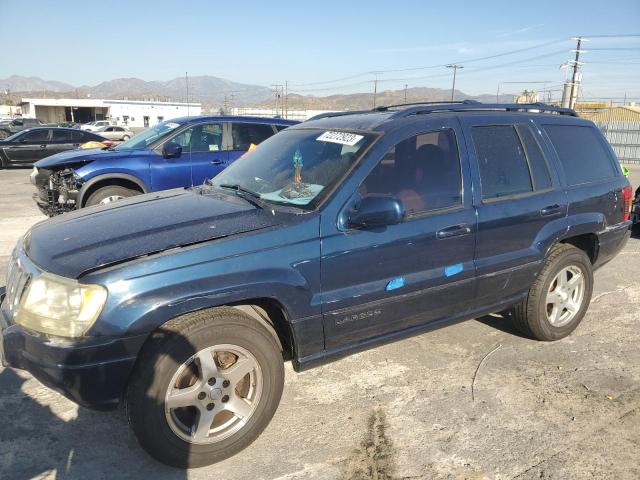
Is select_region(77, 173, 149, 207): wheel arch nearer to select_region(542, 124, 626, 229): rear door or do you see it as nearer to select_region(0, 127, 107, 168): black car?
select_region(542, 124, 626, 229): rear door

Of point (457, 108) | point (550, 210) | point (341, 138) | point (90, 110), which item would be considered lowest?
point (550, 210)

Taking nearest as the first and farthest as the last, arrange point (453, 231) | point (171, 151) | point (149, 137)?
point (453, 231) < point (171, 151) < point (149, 137)

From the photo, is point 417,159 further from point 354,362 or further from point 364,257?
point 354,362

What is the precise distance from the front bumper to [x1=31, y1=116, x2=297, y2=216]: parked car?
4973mm

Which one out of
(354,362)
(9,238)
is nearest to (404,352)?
(354,362)

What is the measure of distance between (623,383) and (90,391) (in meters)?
3.46

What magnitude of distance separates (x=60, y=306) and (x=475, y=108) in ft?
10.2

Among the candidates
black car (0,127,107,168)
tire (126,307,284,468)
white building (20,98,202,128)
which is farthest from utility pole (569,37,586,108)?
white building (20,98,202,128)

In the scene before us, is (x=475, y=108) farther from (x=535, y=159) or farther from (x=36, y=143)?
(x=36, y=143)

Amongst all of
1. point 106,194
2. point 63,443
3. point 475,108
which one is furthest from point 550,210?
point 106,194

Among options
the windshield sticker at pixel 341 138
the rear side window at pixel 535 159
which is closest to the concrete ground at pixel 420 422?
the rear side window at pixel 535 159

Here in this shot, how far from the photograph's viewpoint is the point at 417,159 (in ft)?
10.7

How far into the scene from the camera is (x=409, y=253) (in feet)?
10.1

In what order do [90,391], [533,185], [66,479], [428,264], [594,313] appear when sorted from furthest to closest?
1. [594,313]
2. [533,185]
3. [428,264]
4. [66,479]
5. [90,391]
